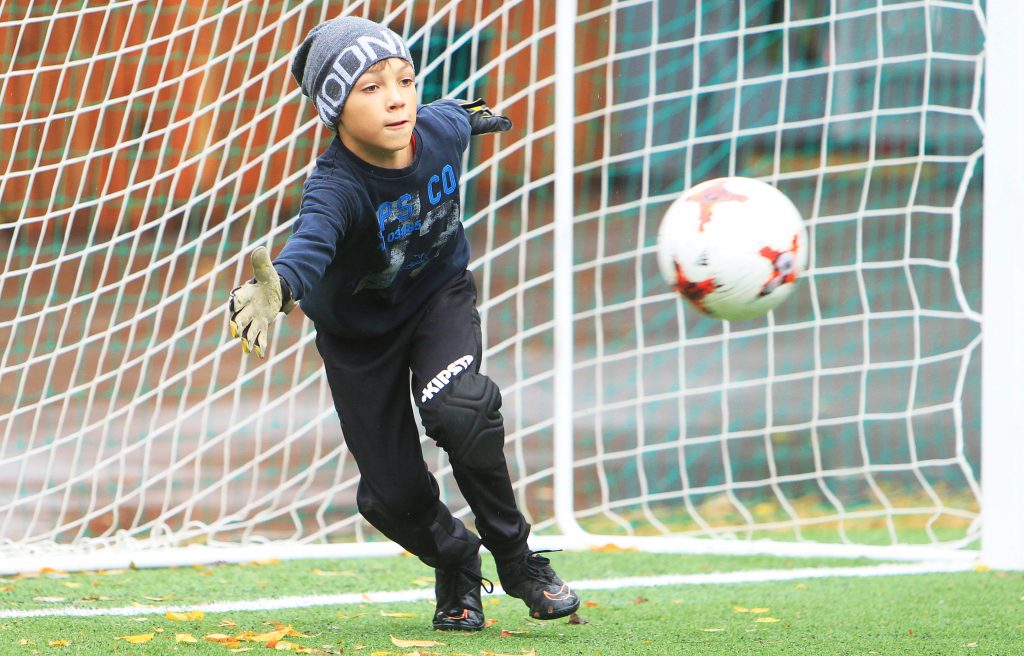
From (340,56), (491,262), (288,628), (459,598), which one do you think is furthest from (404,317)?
(491,262)

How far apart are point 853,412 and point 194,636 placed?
6.20 metres

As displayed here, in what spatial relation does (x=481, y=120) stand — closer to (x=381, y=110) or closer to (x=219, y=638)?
(x=381, y=110)

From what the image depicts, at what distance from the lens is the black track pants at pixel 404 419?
11.4 ft

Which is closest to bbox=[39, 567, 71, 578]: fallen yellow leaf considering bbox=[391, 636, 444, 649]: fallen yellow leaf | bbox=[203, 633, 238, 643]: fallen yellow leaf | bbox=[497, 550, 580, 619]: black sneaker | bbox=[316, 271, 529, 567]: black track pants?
bbox=[203, 633, 238, 643]: fallen yellow leaf

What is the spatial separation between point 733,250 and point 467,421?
2.68 ft

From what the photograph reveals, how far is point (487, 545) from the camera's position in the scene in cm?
353

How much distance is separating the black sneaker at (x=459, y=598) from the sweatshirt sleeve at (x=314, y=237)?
1080 mm

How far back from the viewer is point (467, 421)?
333 centimetres

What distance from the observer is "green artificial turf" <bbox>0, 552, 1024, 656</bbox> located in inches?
135

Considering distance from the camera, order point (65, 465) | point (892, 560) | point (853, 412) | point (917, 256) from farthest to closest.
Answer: point (917, 256), point (853, 412), point (65, 465), point (892, 560)

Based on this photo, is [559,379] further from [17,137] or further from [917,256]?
[917,256]

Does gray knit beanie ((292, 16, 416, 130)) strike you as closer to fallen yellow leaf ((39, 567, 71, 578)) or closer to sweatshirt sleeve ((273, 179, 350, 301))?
sweatshirt sleeve ((273, 179, 350, 301))

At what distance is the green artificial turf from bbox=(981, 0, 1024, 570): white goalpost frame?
0.45m

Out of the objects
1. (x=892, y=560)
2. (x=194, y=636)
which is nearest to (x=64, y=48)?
(x=194, y=636)
